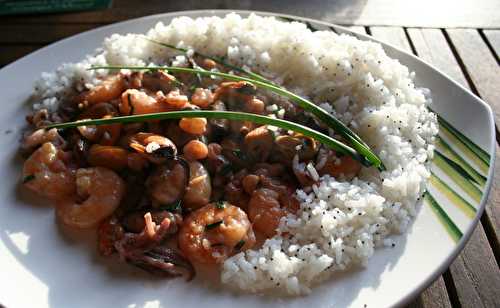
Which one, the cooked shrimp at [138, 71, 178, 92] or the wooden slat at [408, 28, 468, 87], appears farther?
the wooden slat at [408, 28, 468, 87]

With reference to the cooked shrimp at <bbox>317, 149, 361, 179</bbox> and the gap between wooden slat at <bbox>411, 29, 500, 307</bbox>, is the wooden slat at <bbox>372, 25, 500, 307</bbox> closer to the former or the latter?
the gap between wooden slat at <bbox>411, 29, 500, 307</bbox>

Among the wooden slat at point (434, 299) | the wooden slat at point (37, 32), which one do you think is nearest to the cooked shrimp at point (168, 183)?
the wooden slat at point (434, 299)

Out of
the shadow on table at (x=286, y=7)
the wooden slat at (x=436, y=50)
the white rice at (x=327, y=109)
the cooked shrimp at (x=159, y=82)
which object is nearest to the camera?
the white rice at (x=327, y=109)

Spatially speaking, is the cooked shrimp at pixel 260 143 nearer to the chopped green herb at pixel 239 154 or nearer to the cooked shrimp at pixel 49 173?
the chopped green herb at pixel 239 154

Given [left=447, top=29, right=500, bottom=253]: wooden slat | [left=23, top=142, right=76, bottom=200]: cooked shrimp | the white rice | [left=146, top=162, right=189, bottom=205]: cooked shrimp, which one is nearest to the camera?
the white rice

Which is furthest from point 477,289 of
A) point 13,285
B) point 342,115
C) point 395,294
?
point 13,285

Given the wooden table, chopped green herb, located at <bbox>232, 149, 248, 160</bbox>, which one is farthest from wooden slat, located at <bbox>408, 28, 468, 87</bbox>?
chopped green herb, located at <bbox>232, 149, 248, 160</bbox>
